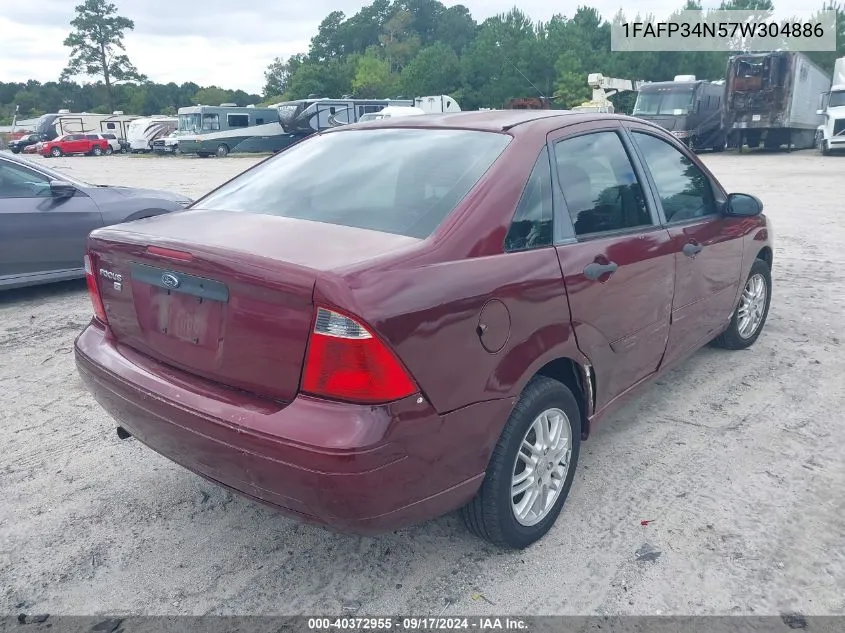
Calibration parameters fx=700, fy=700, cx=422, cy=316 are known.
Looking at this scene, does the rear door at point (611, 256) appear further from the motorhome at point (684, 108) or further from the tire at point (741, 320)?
the motorhome at point (684, 108)

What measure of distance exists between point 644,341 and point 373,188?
153cm

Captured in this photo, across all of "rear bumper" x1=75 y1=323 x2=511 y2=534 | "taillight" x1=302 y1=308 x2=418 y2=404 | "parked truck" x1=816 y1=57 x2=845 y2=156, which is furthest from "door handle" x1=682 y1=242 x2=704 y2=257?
"parked truck" x1=816 y1=57 x2=845 y2=156

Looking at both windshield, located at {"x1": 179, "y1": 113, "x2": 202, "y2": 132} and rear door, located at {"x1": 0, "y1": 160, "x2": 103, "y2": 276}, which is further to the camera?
windshield, located at {"x1": 179, "y1": 113, "x2": 202, "y2": 132}

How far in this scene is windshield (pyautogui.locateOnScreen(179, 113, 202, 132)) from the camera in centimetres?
3881

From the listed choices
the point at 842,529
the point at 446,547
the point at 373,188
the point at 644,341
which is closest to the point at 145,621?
the point at 446,547

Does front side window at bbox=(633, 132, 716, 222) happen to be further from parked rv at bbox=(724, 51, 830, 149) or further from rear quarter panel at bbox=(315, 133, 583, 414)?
parked rv at bbox=(724, 51, 830, 149)

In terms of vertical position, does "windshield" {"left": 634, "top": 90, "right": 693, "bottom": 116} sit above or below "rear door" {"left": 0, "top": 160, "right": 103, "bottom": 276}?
above

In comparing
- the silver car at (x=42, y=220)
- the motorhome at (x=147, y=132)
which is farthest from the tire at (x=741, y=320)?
the motorhome at (x=147, y=132)

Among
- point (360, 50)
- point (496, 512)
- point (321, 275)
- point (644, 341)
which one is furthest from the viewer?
point (360, 50)

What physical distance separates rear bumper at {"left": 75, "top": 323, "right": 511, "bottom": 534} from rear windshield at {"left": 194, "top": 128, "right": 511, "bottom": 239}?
677mm

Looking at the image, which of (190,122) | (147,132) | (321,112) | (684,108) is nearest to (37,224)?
(684,108)

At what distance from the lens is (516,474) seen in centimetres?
271

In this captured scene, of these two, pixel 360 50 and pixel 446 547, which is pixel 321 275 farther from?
pixel 360 50

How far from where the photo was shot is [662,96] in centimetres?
2745
